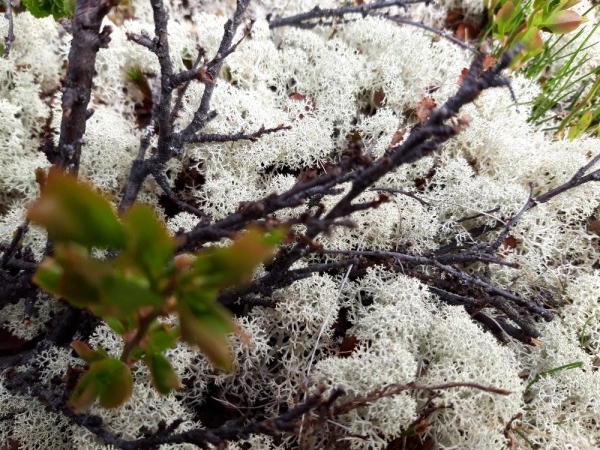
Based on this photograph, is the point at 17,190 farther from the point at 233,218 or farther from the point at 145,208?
the point at 145,208

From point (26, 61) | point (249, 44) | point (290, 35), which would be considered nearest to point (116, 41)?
point (26, 61)

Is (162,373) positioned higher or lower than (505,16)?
lower

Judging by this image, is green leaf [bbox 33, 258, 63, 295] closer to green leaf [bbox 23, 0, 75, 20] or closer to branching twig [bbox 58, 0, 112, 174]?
branching twig [bbox 58, 0, 112, 174]

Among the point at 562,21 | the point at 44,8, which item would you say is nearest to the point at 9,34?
the point at 44,8

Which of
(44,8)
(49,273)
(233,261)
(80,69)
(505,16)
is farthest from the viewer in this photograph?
(505,16)

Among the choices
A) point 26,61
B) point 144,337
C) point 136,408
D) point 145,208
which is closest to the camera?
point 145,208

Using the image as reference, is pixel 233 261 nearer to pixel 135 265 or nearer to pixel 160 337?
pixel 135 265

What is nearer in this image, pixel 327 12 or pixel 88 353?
pixel 88 353

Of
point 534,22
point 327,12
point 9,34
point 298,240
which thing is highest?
point 534,22
